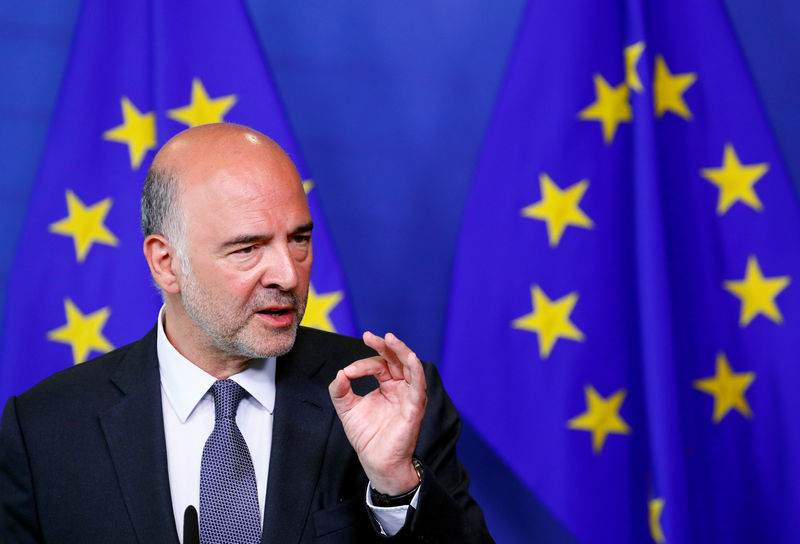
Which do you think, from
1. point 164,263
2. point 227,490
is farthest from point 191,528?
point 164,263

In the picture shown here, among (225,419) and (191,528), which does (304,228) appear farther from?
(191,528)

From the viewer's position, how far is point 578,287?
110 inches

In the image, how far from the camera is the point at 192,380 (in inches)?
79.0

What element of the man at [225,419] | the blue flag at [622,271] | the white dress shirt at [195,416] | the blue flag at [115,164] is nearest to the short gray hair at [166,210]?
the man at [225,419]

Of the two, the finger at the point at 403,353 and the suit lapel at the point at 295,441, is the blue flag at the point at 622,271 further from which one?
the finger at the point at 403,353

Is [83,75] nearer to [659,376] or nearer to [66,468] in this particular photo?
[66,468]

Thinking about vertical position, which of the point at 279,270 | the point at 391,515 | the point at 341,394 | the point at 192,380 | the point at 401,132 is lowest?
the point at 391,515

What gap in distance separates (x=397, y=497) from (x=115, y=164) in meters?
1.49

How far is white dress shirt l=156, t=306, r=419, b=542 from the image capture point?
1.95 metres

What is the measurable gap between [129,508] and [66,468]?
0.57ft

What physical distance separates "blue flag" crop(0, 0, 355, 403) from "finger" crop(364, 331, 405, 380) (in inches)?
40.1

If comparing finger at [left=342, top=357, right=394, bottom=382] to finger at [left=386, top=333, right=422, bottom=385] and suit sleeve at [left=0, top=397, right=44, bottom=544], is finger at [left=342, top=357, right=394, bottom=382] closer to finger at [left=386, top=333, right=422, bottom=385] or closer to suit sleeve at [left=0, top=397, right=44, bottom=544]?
finger at [left=386, top=333, right=422, bottom=385]

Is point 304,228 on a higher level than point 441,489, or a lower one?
higher

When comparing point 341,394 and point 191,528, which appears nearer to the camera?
point 191,528
